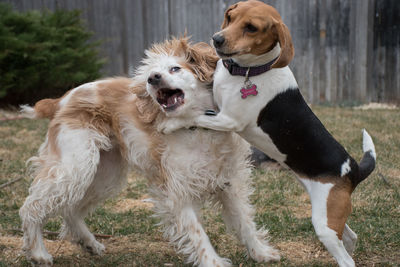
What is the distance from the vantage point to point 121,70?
37.3 feet

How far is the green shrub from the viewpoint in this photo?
9.71 metres

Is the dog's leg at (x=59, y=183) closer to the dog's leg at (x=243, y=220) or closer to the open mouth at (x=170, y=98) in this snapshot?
the open mouth at (x=170, y=98)

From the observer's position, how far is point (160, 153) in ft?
12.1

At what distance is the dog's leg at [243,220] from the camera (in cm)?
383

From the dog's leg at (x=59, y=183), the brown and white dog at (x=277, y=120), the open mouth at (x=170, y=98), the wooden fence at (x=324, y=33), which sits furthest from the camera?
the wooden fence at (x=324, y=33)

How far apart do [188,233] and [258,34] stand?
148 centimetres

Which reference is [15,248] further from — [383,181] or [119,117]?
[383,181]

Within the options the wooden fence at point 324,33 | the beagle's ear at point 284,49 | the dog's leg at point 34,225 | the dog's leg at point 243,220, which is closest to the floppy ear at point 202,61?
the beagle's ear at point 284,49

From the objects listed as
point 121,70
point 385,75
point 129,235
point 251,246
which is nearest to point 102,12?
point 121,70

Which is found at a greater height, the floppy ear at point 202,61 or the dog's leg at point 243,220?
the floppy ear at point 202,61

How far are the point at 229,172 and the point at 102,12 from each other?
8.46 metres

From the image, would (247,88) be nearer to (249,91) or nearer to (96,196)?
(249,91)

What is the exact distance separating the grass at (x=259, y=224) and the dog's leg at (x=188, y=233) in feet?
1.16

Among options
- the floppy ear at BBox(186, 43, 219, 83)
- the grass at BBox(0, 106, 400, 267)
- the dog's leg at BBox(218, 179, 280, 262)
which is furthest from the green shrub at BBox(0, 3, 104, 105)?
the dog's leg at BBox(218, 179, 280, 262)
